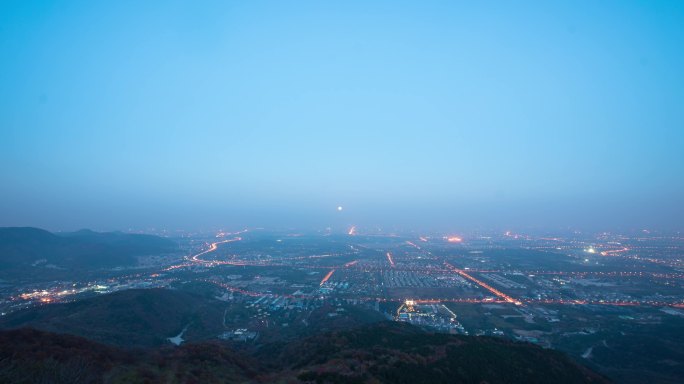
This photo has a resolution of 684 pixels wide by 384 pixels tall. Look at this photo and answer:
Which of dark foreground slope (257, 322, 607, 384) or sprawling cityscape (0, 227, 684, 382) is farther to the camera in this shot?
sprawling cityscape (0, 227, 684, 382)

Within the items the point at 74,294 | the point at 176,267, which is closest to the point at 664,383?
the point at 74,294

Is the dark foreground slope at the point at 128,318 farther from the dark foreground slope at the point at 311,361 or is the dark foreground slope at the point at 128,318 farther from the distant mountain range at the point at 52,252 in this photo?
the distant mountain range at the point at 52,252

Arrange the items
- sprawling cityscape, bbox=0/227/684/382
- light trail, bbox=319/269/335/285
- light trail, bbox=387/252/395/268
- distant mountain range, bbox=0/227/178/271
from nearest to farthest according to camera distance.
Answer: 1. sprawling cityscape, bbox=0/227/684/382
2. light trail, bbox=319/269/335/285
3. distant mountain range, bbox=0/227/178/271
4. light trail, bbox=387/252/395/268

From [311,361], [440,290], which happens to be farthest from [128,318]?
[440,290]

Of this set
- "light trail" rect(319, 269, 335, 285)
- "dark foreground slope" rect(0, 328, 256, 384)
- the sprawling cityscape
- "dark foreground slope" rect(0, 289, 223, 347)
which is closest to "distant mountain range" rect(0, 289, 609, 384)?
"dark foreground slope" rect(0, 328, 256, 384)

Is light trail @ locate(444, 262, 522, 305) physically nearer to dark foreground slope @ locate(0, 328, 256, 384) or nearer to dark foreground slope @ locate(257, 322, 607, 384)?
dark foreground slope @ locate(257, 322, 607, 384)

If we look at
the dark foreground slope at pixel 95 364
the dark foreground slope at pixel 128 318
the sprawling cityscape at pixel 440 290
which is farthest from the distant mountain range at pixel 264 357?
the sprawling cityscape at pixel 440 290

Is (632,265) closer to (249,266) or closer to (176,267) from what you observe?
(249,266)

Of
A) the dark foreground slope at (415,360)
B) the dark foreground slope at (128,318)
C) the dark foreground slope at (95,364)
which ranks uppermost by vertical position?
the dark foreground slope at (95,364)

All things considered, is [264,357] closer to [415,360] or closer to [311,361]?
[311,361]
